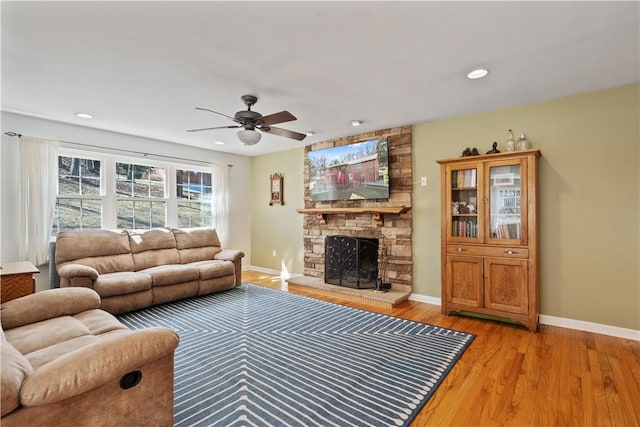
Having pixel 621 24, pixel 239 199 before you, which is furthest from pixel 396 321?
pixel 239 199

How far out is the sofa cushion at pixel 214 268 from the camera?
446 centimetres

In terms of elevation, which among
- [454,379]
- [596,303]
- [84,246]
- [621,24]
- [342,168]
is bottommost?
[454,379]

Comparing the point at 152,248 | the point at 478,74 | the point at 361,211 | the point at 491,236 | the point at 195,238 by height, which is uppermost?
the point at 478,74

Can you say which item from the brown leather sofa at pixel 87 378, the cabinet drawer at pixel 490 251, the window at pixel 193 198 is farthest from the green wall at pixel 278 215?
the brown leather sofa at pixel 87 378

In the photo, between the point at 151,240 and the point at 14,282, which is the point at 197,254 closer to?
the point at 151,240

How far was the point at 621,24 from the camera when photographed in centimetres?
204

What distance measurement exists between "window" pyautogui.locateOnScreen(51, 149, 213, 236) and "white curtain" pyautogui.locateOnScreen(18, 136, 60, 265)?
0.26 metres

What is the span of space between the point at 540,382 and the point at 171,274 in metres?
4.04

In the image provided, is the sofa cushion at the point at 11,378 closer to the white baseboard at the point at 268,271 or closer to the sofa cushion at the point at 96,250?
the sofa cushion at the point at 96,250

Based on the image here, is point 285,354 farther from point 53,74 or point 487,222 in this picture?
point 53,74

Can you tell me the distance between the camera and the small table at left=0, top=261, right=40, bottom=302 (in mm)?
2645

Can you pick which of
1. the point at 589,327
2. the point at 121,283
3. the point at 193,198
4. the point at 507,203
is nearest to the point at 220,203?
the point at 193,198

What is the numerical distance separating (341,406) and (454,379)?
907mm

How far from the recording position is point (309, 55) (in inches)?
95.9
